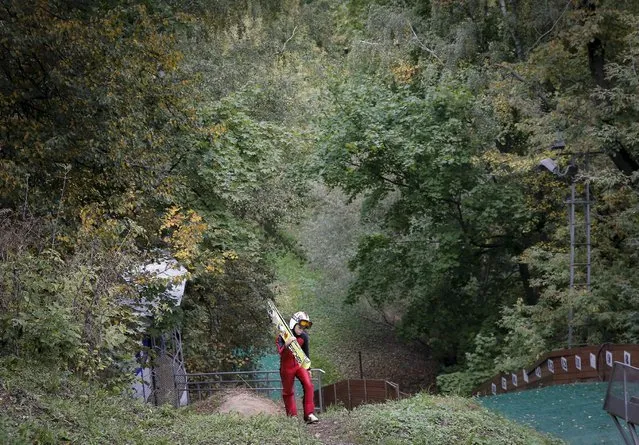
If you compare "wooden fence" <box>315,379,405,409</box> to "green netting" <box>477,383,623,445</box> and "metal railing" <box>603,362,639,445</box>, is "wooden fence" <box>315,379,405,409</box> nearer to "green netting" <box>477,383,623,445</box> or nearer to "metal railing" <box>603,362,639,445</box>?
"green netting" <box>477,383,623,445</box>

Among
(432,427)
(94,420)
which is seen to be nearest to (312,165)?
(432,427)

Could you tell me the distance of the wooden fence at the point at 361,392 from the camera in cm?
1814

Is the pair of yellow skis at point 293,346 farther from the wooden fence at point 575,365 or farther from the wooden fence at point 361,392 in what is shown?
the wooden fence at point 361,392

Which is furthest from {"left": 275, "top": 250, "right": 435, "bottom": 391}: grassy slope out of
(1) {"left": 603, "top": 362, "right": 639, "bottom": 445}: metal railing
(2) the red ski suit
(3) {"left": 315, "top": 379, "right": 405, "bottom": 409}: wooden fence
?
(1) {"left": 603, "top": 362, "right": 639, "bottom": 445}: metal railing

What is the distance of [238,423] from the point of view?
32.5 feet

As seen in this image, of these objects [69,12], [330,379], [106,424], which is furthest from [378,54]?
[106,424]

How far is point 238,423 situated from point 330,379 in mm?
21609

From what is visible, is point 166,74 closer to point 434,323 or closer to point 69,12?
point 69,12

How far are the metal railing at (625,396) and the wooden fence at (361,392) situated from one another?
8.31 metres

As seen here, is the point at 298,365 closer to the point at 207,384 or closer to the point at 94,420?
the point at 94,420

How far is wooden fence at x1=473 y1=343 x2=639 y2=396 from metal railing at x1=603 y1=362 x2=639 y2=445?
5968mm

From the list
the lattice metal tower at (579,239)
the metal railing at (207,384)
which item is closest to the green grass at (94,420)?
the metal railing at (207,384)

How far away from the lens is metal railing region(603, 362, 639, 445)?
878cm

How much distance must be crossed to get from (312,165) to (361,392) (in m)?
8.04
